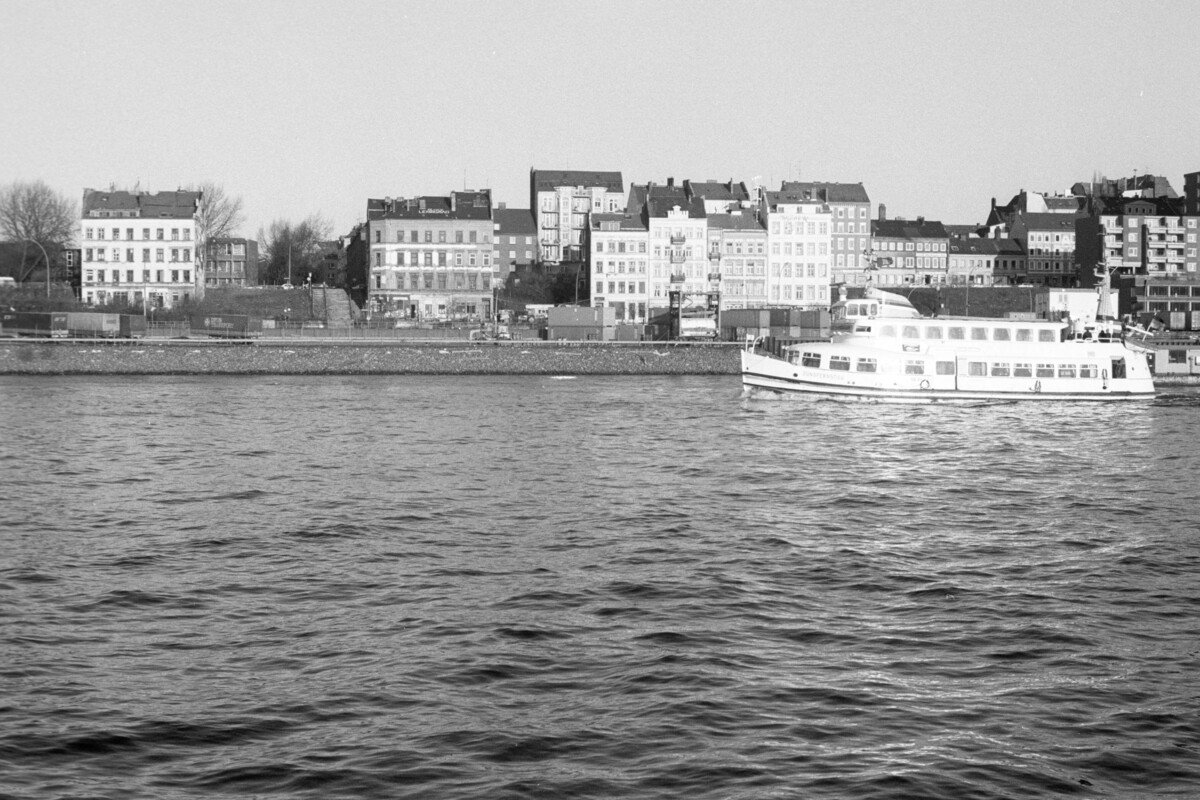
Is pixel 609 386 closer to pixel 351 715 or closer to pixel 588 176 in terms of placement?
pixel 351 715

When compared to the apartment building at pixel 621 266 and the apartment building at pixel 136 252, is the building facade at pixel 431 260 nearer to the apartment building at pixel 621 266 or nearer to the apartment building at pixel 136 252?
the apartment building at pixel 621 266

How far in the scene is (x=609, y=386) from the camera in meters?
69.8

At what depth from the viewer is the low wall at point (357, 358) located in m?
78.4

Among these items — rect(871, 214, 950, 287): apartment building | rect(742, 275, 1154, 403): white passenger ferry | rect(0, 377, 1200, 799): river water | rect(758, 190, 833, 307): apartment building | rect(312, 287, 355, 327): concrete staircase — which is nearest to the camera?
rect(0, 377, 1200, 799): river water

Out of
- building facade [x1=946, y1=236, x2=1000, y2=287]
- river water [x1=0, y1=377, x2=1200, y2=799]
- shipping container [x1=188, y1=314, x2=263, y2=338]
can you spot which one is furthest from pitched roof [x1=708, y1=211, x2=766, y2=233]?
river water [x1=0, y1=377, x2=1200, y2=799]

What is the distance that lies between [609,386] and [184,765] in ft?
192

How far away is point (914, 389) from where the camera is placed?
2285 inches

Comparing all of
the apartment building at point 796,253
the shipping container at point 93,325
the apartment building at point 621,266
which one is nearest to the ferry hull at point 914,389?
the shipping container at point 93,325

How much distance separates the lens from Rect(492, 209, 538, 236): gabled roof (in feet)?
494

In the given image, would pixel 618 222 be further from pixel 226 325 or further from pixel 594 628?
pixel 594 628

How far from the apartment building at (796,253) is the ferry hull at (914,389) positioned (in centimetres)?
5950

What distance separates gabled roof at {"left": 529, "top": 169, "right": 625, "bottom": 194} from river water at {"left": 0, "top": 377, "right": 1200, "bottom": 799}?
12028cm

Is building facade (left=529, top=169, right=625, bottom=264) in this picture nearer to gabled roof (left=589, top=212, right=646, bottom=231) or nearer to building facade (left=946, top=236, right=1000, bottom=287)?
gabled roof (left=589, top=212, right=646, bottom=231)

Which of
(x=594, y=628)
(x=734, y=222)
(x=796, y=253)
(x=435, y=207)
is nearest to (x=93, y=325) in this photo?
(x=435, y=207)
